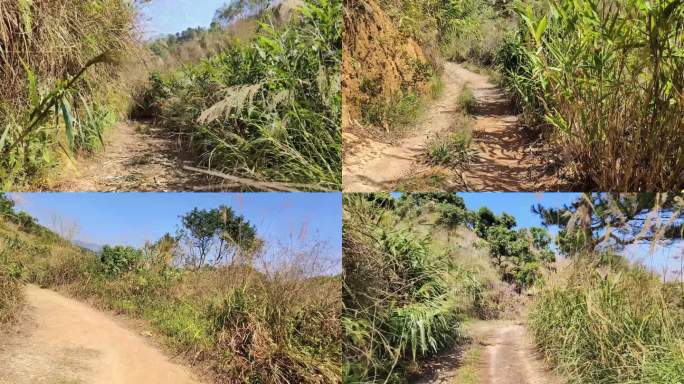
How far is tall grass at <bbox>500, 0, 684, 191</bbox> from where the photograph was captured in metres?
2.44

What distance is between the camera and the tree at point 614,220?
298 centimetres

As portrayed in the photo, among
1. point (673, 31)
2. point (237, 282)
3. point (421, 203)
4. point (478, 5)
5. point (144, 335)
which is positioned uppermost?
point (478, 5)

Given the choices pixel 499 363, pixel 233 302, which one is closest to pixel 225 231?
pixel 233 302

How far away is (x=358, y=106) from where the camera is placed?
6117mm

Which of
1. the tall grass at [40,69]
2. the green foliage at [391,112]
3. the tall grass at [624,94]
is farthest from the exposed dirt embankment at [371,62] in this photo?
the tall grass at [40,69]

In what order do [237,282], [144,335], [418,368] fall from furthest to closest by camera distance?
[144,335] → [237,282] → [418,368]

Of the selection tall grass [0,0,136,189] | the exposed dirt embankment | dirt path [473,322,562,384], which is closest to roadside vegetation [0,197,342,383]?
tall grass [0,0,136,189]

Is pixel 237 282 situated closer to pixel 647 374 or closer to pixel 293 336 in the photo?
pixel 293 336

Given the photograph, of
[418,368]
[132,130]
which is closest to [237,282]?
[418,368]

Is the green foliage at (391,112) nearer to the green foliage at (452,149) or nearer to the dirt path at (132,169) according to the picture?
the green foliage at (452,149)

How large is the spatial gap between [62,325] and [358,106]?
4171mm

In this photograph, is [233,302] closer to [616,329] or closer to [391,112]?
[616,329]

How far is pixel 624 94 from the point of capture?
2.64 m

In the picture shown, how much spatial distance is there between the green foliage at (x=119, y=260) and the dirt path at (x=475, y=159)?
3698mm
